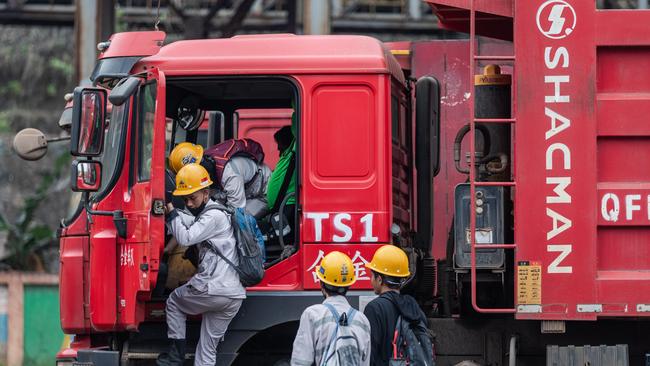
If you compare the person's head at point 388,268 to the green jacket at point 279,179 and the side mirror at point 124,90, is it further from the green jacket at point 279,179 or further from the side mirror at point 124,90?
the side mirror at point 124,90

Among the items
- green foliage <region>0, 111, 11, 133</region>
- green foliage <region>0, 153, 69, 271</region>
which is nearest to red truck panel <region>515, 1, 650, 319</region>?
green foliage <region>0, 153, 69, 271</region>

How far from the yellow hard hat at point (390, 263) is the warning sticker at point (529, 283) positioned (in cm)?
65

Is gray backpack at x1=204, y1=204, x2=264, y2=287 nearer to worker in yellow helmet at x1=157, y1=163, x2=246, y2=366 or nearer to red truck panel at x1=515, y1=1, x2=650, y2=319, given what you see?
worker in yellow helmet at x1=157, y1=163, x2=246, y2=366

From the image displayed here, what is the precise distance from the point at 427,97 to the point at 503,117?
571 millimetres

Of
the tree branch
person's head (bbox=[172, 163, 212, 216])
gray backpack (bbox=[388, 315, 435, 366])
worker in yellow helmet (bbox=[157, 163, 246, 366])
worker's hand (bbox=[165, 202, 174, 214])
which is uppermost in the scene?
the tree branch

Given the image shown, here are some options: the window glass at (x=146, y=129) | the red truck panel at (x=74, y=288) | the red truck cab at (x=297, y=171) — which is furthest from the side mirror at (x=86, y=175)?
the red truck panel at (x=74, y=288)

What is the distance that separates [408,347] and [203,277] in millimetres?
1371

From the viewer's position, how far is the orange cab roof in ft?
23.4

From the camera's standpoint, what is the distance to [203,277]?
707 centimetres

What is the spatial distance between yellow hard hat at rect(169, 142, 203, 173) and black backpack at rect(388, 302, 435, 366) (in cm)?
175

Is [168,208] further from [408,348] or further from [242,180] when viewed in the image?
[408,348]

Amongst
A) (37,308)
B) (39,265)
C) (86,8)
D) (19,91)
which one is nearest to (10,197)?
(19,91)

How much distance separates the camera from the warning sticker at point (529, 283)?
259 inches

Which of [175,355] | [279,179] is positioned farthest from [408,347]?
[279,179]
